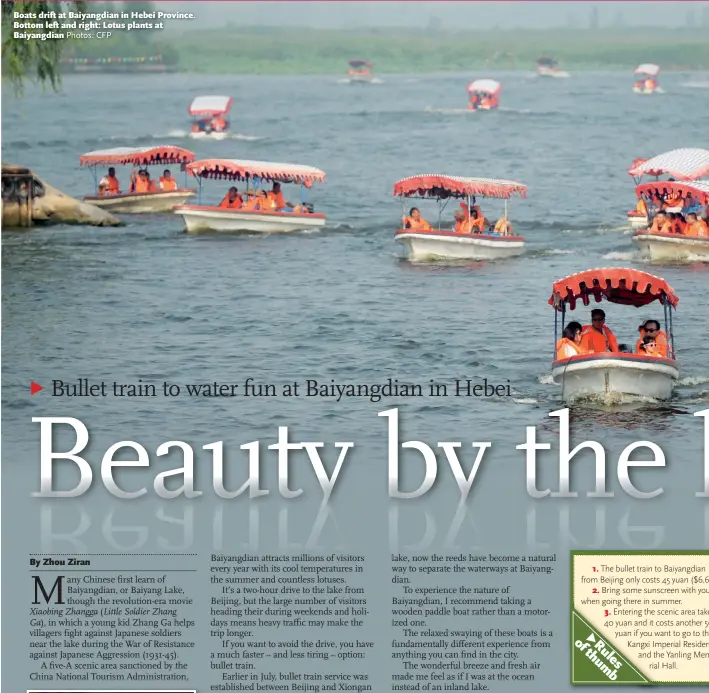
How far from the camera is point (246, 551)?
1036 inches

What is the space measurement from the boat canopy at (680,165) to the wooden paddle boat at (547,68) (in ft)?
344

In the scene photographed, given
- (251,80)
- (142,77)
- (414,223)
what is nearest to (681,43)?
(251,80)

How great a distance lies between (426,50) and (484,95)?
5315 cm

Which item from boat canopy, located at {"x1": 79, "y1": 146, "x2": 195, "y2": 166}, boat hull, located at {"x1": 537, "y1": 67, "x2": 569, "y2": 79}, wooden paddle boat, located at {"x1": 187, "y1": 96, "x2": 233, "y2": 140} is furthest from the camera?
Answer: boat hull, located at {"x1": 537, "y1": 67, "x2": 569, "y2": 79}

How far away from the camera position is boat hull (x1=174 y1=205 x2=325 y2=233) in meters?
56.8

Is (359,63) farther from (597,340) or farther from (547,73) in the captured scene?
(597,340)

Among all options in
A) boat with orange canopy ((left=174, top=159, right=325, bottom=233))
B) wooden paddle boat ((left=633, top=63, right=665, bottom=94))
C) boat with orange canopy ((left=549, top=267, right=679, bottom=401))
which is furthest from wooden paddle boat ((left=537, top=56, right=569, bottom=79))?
boat with orange canopy ((left=549, top=267, right=679, bottom=401))

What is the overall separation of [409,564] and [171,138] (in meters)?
74.3

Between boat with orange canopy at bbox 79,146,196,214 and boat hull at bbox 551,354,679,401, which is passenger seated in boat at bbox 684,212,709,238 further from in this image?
boat with orange canopy at bbox 79,146,196,214

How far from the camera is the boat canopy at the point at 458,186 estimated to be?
50.4 m

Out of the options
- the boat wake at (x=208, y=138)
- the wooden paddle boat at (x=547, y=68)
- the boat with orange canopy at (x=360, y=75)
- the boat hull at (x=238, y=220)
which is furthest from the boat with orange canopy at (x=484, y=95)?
the boat hull at (x=238, y=220)

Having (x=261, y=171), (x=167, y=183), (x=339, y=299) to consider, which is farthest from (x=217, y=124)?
(x=339, y=299)

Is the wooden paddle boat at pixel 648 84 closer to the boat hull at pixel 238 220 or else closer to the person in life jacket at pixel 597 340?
the boat hull at pixel 238 220

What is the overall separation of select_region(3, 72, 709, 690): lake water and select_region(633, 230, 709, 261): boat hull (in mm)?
857
